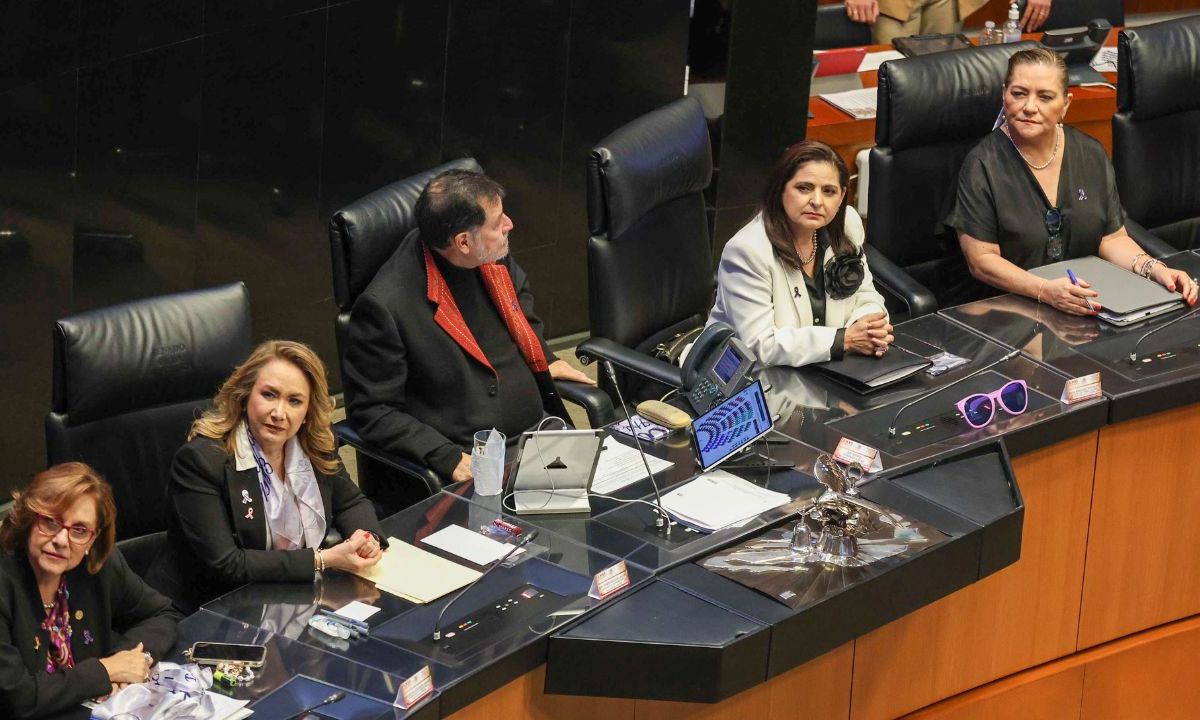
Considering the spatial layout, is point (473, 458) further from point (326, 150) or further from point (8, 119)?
point (326, 150)

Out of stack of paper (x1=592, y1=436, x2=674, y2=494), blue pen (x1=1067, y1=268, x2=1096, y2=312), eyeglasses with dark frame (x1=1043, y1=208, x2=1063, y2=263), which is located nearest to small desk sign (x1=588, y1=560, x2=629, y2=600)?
stack of paper (x1=592, y1=436, x2=674, y2=494)

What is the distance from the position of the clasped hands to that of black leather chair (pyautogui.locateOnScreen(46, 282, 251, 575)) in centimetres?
139

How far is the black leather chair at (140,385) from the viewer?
3.25 metres

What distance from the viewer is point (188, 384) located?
3.39 metres

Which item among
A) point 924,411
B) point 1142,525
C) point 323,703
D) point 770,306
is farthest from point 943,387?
point 323,703

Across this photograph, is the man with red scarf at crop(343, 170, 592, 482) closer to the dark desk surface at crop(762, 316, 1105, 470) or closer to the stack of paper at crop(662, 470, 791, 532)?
the stack of paper at crop(662, 470, 791, 532)

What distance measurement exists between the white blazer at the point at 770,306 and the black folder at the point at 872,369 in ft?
0.16

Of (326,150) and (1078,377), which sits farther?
(326,150)

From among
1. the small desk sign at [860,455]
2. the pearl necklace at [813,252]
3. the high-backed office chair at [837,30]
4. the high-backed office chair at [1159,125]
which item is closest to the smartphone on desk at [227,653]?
the small desk sign at [860,455]

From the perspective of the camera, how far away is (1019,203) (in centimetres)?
452

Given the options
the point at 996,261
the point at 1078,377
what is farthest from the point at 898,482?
the point at 996,261

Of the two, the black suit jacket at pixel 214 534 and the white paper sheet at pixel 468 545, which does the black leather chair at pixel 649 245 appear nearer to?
the white paper sheet at pixel 468 545

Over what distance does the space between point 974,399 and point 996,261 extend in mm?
940

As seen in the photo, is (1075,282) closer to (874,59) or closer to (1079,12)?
(874,59)
